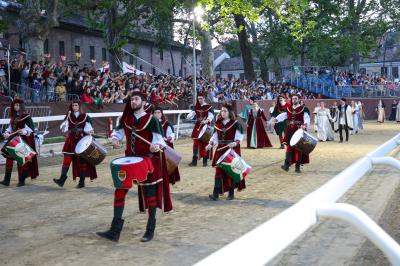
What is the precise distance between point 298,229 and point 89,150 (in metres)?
8.37

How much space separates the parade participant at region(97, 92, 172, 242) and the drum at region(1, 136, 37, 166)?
4516mm

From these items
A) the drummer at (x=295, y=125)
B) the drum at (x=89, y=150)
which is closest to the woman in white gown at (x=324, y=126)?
the drummer at (x=295, y=125)

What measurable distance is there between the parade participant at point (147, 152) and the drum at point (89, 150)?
11.4 feet

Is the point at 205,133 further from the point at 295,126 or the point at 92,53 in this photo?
the point at 92,53

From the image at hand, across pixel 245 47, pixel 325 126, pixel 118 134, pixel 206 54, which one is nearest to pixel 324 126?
pixel 325 126

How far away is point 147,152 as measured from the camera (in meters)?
6.75

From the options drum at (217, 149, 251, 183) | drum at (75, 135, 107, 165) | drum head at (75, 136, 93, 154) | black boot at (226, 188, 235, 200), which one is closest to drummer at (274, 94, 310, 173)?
black boot at (226, 188, 235, 200)

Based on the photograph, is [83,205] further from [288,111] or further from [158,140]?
Answer: [288,111]

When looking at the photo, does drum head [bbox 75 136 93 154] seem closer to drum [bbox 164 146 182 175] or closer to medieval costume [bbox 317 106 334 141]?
drum [bbox 164 146 182 175]

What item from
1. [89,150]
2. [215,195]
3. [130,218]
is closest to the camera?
[130,218]

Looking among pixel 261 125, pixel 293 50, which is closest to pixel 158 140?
pixel 261 125

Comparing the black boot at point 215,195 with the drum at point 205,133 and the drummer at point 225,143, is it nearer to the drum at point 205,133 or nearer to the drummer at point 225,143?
the drummer at point 225,143

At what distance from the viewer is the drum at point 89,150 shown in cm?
1021

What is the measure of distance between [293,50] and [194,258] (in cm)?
4088
